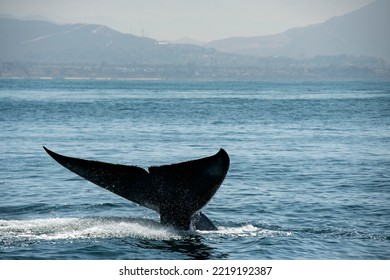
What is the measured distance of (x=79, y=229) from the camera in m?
10.3

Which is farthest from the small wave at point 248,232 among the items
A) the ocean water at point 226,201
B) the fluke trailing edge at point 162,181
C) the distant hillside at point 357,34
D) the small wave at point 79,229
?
the distant hillside at point 357,34

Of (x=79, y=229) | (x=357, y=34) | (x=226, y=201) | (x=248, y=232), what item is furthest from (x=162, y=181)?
(x=357, y=34)

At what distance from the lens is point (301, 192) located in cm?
1499

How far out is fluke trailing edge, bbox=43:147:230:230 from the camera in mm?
7777

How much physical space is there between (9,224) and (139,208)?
3.21 metres

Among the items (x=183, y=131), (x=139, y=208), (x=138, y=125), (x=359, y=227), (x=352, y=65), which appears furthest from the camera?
(x=352, y=65)

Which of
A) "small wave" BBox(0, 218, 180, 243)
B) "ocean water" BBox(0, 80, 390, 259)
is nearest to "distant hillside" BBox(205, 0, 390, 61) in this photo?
"ocean water" BBox(0, 80, 390, 259)

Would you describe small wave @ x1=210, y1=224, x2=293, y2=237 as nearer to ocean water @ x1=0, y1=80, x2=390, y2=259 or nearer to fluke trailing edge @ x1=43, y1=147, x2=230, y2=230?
ocean water @ x1=0, y1=80, x2=390, y2=259

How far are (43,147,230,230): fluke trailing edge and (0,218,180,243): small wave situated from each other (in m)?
1.09

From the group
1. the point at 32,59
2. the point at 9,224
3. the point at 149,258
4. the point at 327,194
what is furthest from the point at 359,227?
the point at 32,59

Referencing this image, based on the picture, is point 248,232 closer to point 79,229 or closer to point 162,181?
point 79,229

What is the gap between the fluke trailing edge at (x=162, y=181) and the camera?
778 cm

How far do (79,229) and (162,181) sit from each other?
2.67 m
